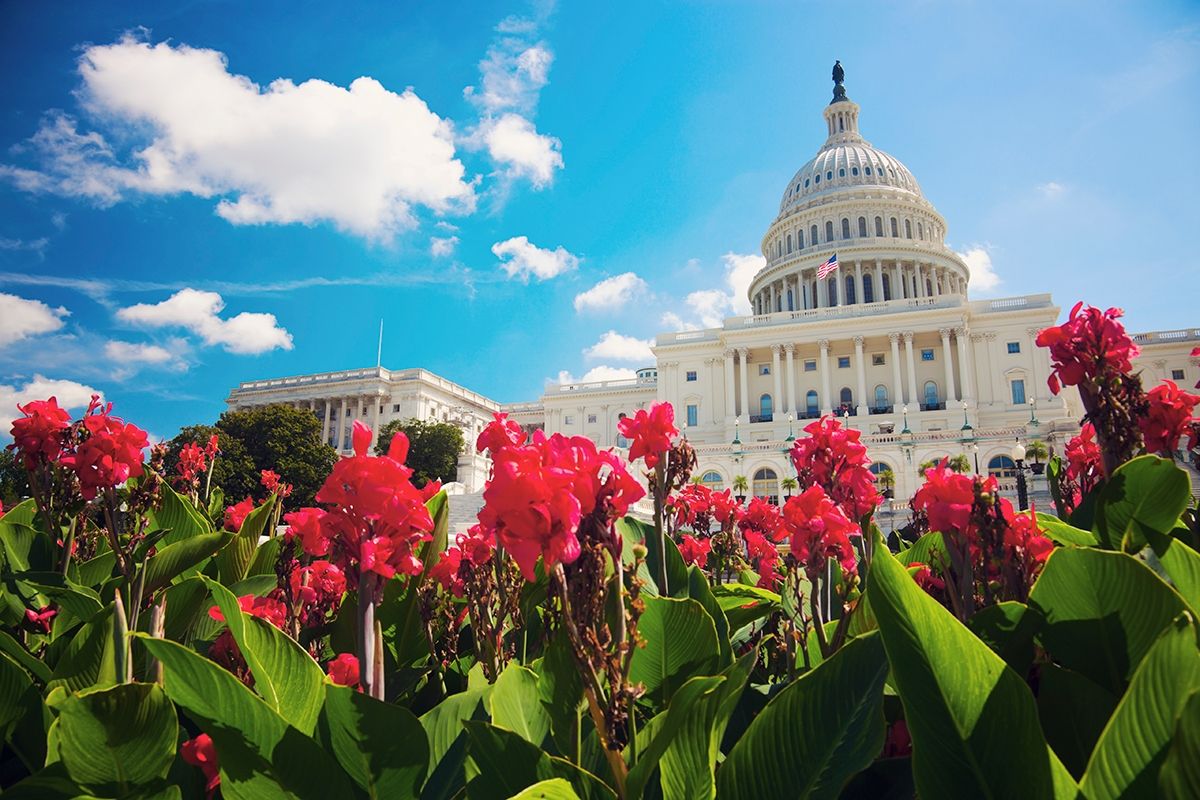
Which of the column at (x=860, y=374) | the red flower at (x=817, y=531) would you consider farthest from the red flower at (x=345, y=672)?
the column at (x=860, y=374)

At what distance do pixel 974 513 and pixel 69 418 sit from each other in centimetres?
383

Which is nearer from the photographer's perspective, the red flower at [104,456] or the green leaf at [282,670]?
the green leaf at [282,670]

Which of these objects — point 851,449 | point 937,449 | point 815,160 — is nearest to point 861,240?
point 815,160

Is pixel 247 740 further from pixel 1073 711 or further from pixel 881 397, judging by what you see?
pixel 881 397

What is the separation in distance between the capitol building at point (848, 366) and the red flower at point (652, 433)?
106 ft

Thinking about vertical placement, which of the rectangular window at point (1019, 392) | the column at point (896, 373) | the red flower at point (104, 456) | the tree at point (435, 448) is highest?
the column at point (896, 373)

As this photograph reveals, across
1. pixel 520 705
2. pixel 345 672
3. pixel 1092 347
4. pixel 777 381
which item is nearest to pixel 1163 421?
pixel 1092 347

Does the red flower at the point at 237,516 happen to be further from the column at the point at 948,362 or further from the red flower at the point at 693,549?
the column at the point at 948,362

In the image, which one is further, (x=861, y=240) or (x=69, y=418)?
(x=861, y=240)

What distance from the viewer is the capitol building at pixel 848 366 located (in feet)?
134

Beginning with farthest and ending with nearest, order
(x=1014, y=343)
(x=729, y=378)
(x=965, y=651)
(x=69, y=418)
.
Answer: (x=729, y=378) < (x=1014, y=343) < (x=69, y=418) < (x=965, y=651)

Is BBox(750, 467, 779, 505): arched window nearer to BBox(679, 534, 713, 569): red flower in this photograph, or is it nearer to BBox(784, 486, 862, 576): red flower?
BBox(679, 534, 713, 569): red flower

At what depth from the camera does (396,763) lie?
1304 millimetres

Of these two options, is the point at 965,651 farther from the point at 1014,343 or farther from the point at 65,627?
the point at 1014,343
